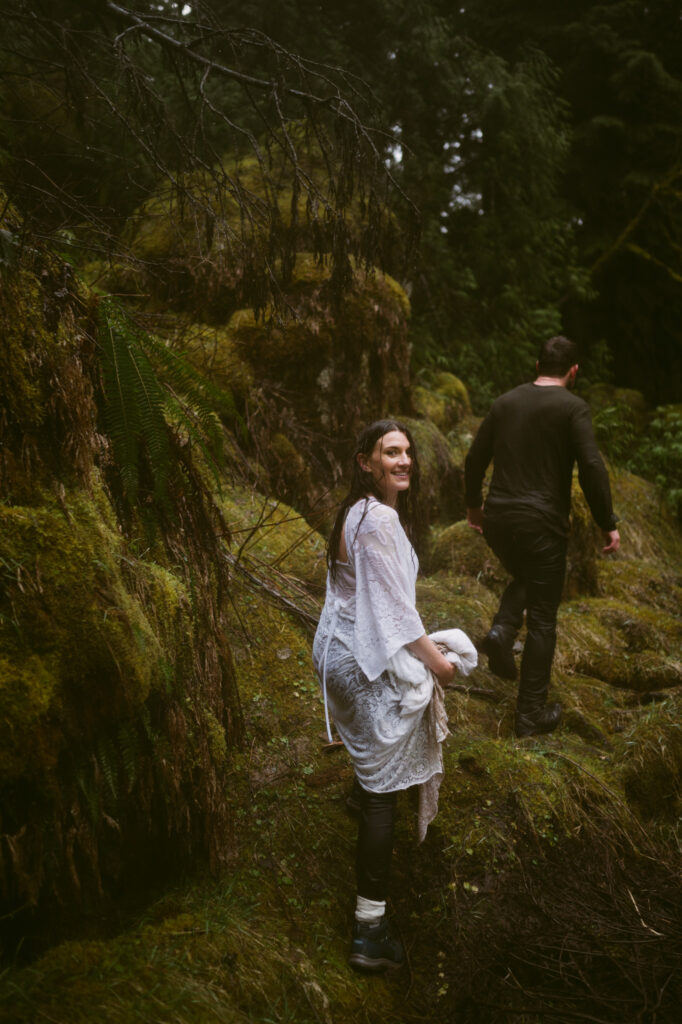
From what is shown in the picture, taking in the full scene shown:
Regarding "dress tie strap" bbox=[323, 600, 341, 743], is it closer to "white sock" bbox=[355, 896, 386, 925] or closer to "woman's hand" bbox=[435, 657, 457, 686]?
"woman's hand" bbox=[435, 657, 457, 686]

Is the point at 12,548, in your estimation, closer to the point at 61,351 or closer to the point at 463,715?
the point at 61,351

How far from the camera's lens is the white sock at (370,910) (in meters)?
2.45

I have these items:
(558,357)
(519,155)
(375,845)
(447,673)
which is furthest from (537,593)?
(519,155)

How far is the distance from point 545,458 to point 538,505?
30 centimetres

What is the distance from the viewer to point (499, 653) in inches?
163

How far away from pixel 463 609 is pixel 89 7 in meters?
4.28

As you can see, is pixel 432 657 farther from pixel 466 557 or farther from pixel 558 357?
pixel 466 557

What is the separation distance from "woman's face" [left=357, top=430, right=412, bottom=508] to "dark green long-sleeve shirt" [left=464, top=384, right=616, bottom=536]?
155 cm

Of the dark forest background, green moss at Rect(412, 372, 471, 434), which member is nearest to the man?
the dark forest background

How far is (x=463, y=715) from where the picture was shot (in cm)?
395

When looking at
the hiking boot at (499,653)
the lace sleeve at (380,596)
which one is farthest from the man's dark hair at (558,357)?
the lace sleeve at (380,596)

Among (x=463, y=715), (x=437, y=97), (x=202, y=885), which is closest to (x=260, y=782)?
(x=202, y=885)

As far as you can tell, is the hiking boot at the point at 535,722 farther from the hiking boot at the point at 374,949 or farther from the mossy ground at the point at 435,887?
the hiking boot at the point at 374,949

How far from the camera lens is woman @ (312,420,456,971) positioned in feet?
7.89
